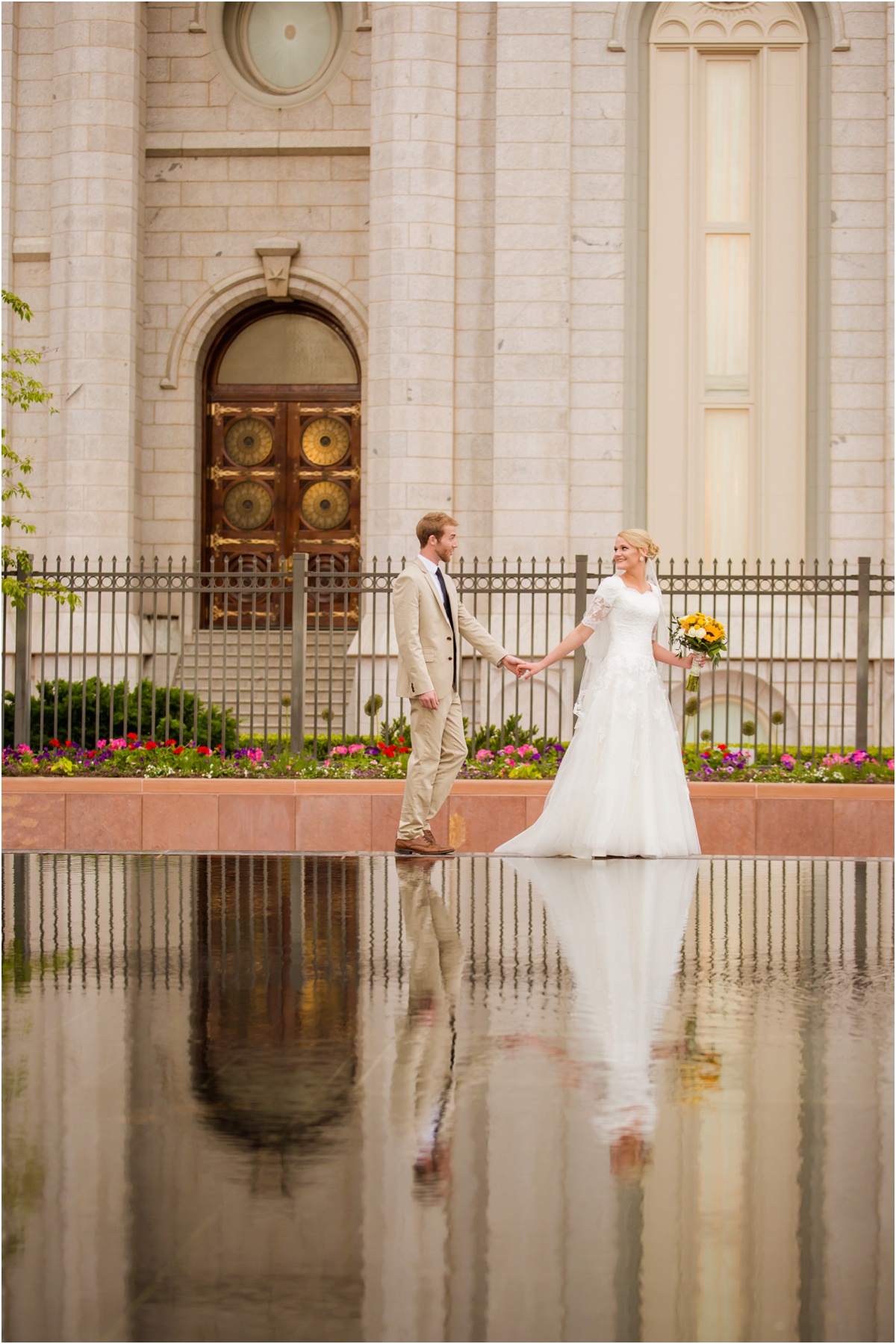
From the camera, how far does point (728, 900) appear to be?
7.38 m

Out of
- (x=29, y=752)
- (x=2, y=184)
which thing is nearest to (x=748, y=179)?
(x=2, y=184)

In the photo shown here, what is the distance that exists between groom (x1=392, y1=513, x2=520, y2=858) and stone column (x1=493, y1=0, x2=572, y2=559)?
8596 millimetres

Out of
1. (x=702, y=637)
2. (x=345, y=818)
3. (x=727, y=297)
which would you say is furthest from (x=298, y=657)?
(x=727, y=297)

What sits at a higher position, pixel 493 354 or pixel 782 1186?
pixel 493 354

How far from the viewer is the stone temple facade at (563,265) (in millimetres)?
17531

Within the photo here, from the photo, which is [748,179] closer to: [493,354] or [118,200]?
[493,354]

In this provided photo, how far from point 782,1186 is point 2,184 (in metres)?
18.1

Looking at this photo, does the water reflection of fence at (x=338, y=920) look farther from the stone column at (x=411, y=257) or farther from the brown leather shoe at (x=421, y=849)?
the stone column at (x=411, y=257)

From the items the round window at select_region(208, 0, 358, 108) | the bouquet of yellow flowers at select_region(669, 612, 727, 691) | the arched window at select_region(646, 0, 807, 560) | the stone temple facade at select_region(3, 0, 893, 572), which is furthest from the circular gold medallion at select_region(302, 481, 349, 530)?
the bouquet of yellow flowers at select_region(669, 612, 727, 691)

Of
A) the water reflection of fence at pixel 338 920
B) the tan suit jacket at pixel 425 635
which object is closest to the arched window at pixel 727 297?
the water reflection of fence at pixel 338 920

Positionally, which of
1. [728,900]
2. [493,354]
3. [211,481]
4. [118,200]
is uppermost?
[118,200]

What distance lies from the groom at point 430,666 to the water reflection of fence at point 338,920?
1.49ft

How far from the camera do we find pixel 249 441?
780 inches

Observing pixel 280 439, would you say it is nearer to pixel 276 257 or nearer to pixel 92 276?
pixel 276 257
